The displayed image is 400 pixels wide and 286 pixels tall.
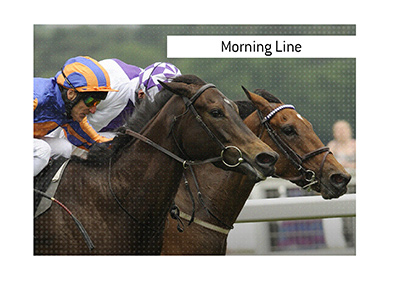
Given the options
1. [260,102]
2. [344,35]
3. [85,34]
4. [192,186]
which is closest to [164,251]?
[192,186]

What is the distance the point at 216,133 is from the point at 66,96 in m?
0.93

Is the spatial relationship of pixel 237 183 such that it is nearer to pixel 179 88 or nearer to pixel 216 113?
pixel 216 113

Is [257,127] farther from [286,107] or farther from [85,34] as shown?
[85,34]

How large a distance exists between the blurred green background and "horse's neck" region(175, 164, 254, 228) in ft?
1.68

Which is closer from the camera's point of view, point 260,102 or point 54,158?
point 54,158

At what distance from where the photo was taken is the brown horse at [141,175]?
10.3 ft

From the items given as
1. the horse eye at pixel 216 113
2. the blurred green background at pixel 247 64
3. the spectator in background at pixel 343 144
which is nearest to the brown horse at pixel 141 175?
the horse eye at pixel 216 113

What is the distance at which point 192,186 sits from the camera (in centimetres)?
367

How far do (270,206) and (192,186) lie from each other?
696 mm

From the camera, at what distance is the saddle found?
3.21 m

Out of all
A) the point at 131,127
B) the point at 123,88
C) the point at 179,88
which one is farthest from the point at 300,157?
the point at 123,88

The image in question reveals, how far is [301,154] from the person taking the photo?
3.69m

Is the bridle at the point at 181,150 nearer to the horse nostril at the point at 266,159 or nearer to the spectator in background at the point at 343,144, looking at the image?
the horse nostril at the point at 266,159

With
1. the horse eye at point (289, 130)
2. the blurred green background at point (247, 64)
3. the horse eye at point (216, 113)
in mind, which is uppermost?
the blurred green background at point (247, 64)
